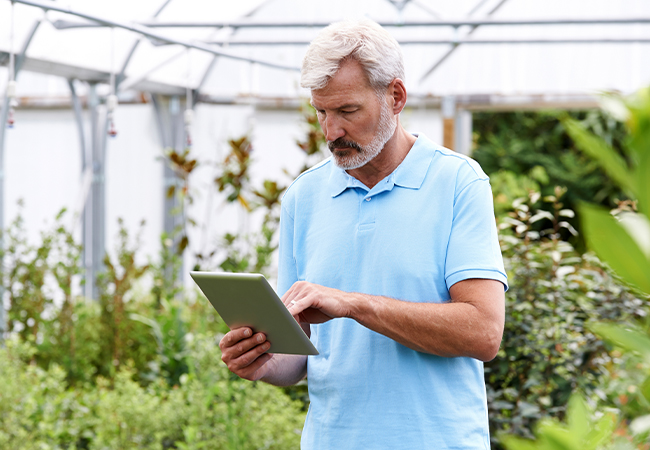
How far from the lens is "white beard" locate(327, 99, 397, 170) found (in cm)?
146

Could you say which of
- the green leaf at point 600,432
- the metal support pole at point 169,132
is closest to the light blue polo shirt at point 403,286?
the green leaf at point 600,432

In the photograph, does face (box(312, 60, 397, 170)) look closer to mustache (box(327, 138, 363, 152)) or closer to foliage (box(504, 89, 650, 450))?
mustache (box(327, 138, 363, 152))

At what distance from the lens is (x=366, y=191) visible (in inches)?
58.7

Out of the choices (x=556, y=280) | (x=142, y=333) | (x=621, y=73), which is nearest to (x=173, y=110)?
(x=142, y=333)

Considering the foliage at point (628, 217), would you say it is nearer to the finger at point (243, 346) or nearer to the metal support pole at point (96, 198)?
the finger at point (243, 346)

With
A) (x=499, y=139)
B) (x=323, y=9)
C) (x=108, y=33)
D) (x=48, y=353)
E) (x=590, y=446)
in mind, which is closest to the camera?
(x=590, y=446)

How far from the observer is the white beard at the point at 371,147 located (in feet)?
4.79

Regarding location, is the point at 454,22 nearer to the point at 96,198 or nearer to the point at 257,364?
the point at 96,198

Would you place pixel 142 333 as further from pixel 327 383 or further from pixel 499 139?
pixel 499 139

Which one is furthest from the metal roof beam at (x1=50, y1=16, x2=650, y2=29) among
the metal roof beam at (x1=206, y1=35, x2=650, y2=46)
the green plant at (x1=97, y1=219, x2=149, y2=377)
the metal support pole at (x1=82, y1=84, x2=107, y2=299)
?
the green plant at (x1=97, y1=219, x2=149, y2=377)

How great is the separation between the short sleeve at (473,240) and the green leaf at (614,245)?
3.33ft

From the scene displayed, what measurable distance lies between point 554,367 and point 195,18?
14.1 ft

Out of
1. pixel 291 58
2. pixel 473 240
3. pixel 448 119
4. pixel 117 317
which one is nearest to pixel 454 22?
pixel 448 119

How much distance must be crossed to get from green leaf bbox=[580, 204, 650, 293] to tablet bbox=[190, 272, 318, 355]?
2.94ft
